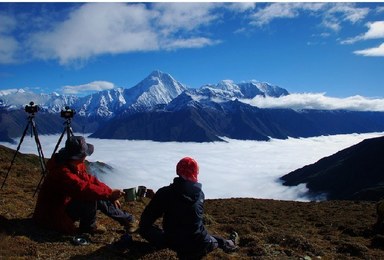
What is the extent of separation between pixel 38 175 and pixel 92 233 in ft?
68.2

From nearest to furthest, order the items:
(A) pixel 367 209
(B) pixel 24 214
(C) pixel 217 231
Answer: (B) pixel 24 214
(C) pixel 217 231
(A) pixel 367 209

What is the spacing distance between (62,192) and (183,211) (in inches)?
140

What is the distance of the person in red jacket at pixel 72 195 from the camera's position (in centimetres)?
1021

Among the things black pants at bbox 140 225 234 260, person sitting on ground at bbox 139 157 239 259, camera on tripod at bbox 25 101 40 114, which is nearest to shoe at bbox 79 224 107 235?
black pants at bbox 140 225 234 260

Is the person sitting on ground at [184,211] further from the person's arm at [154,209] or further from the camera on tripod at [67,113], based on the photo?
the camera on tripod at [67,113]

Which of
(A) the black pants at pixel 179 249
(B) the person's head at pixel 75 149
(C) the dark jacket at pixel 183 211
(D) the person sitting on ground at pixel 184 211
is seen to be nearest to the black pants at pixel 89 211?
(B) the person's head at pixel 75 149

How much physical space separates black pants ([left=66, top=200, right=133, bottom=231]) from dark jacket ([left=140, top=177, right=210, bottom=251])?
2.22m

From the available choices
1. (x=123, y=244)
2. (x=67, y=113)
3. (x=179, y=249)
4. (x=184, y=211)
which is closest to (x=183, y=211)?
(x=184, y=211)

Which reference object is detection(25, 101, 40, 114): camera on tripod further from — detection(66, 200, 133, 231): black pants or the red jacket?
detection(66, 200, 133, 231): black pants

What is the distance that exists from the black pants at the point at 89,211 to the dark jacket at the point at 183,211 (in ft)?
7.30

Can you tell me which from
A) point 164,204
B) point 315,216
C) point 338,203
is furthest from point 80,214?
point 338,203

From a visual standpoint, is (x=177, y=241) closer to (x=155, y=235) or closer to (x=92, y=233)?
(x=155, y=235)

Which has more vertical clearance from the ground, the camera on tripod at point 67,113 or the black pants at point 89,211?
the camera on tripod at point 67,113

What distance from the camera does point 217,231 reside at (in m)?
15.1
